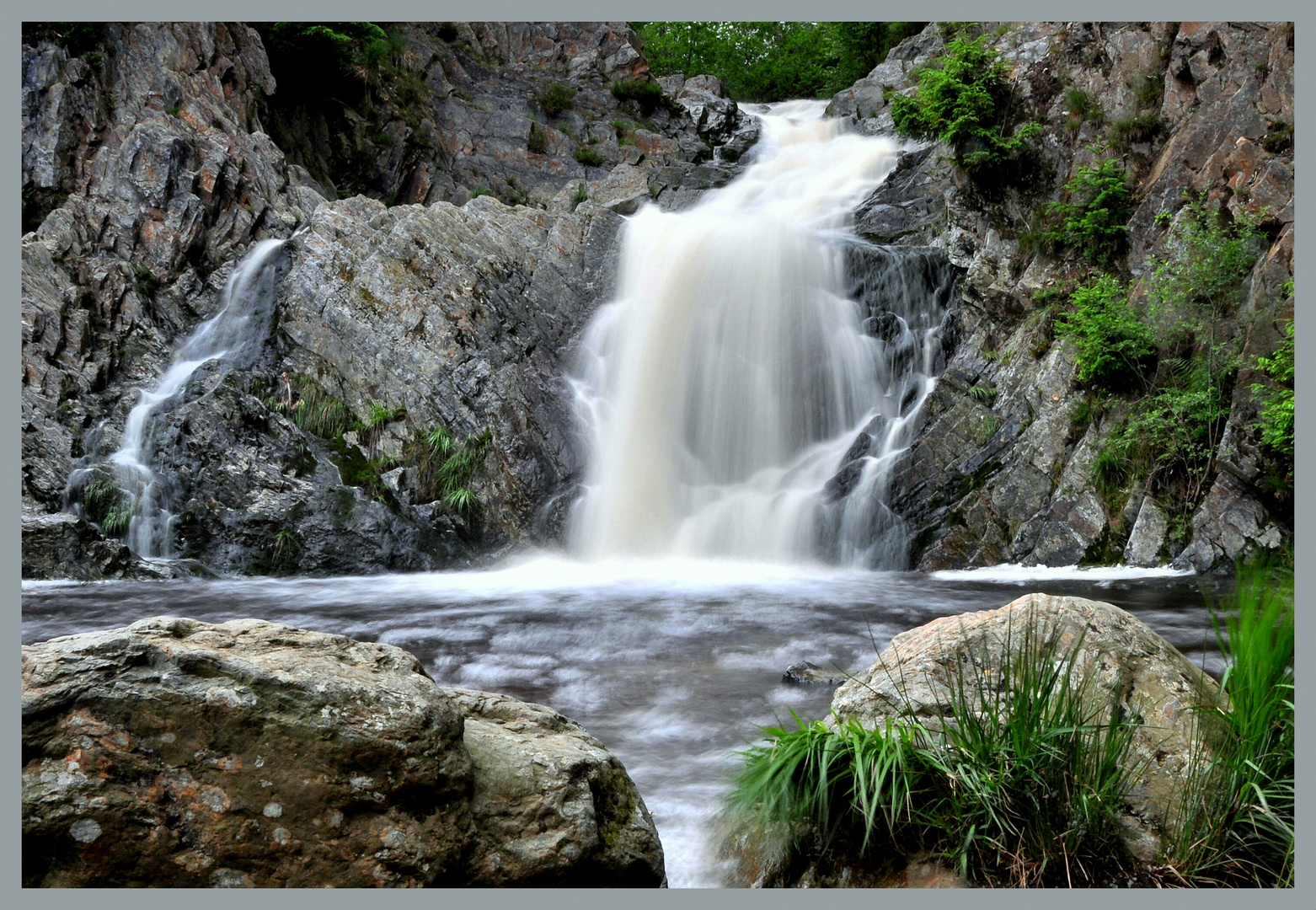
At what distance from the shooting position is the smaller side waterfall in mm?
12625

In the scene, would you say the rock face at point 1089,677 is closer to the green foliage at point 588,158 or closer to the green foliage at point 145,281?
the green foliage at point 145,281

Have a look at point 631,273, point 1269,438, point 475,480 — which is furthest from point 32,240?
point 1269,438

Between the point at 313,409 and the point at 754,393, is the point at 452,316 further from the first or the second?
the point at 754,393

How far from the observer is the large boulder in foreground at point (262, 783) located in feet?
8.78

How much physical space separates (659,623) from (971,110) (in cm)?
1205

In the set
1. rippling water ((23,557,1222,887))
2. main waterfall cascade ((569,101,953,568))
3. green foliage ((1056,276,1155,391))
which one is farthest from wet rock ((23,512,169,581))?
green foliage ((1056,276,1155,391))

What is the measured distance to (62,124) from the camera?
1680 cm

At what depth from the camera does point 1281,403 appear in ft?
31.6

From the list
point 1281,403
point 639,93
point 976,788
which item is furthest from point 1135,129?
point 639,93

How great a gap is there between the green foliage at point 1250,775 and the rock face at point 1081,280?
8.21 meters

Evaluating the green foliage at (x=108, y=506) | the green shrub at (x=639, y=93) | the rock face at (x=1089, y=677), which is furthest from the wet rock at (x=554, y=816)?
the green shrub at (x=639, y=93)

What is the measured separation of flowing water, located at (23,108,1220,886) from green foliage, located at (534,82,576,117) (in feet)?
21.2

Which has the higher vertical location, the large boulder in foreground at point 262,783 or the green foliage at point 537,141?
the green foliage at point 537,141

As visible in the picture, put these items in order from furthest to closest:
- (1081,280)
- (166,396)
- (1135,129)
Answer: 1. (166,396)
2. (1135,129)
3. (1081,280)
